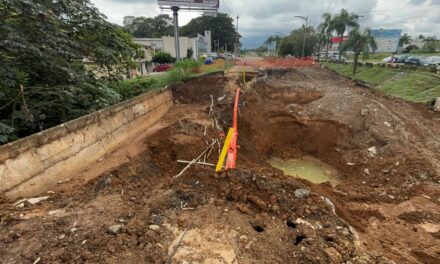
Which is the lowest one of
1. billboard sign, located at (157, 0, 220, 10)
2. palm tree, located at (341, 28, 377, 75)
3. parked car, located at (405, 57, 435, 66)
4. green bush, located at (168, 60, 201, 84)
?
green bush, located at (168, 60, 201, 84)

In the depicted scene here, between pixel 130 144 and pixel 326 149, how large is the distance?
8234 millimetres

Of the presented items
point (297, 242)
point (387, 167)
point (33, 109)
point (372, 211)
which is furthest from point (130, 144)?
point (387, 167)

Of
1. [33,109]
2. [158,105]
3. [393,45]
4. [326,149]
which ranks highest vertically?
[393,45]

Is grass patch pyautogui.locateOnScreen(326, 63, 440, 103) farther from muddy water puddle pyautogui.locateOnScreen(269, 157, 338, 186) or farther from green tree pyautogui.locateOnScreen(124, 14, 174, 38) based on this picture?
green tree pyautogui.locateOnScreen(124, 14, 174, 38)

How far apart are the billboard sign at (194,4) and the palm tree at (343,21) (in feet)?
77.3

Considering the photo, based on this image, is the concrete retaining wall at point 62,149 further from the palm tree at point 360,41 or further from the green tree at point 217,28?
the green tree at point 217,28

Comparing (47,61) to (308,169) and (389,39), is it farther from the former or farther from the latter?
(389,39)

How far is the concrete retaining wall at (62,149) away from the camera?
4066 millimetres

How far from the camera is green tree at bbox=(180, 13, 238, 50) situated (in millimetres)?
75188

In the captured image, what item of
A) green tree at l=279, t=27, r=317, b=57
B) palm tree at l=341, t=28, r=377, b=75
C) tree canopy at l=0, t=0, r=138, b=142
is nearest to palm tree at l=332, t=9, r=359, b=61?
palm tree at l=341, t=28, r=377, b=75

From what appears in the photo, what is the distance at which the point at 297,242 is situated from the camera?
3.46 meters

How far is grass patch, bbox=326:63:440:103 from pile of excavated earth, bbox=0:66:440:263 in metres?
8.13

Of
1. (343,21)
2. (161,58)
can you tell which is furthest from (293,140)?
(343,21)

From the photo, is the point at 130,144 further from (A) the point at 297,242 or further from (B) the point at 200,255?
(A) the point at 297,242
